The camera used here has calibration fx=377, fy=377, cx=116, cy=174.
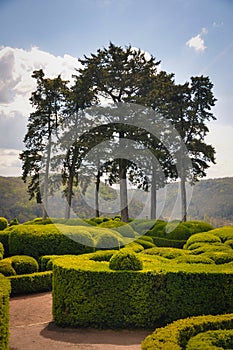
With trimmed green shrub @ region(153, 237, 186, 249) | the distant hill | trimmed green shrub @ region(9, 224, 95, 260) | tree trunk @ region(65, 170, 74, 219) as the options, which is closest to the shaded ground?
trimmed green shrub @ region(9, 224, 95, 260)

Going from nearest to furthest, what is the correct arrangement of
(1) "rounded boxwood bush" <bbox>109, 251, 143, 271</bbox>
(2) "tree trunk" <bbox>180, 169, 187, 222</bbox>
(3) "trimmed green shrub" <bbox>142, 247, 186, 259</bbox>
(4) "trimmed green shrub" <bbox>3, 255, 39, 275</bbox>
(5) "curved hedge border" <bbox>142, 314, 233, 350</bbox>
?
(5) "curved hedge border" <bbox>142, 314, 233, 350</bbox> → (1) "rounded boxwood bush" <bbox>109, 251, 143, 271</bbox> → (3) "trimmed green shrub" <bbox>142, 247, 186, 259</bbox> → (4) "trimmed green shrub" <bbox>3, 255, 39, 275</bbox> → (2) "tree trunk" <bbox>180, 169, 187, 222</bbox>

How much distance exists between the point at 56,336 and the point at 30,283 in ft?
15.5

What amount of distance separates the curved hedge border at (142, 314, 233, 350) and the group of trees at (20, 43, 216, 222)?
17835mm

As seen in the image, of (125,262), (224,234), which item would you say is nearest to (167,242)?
(224,234)

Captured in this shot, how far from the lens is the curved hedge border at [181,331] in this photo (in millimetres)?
5262

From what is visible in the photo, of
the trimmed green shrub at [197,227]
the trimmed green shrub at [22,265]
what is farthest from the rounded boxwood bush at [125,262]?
the trimmed green shrub at [197,227]

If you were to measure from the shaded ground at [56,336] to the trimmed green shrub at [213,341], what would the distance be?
199cm

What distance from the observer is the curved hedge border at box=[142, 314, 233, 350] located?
526 centimetres

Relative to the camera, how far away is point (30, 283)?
1236 centimetres

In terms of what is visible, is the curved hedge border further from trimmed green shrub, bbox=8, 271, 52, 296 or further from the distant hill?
the distant hill

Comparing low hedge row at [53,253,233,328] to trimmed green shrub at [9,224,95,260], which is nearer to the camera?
low hedge row at [53,253,233,328]

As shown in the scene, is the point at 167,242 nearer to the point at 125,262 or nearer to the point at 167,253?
the point at 167,253

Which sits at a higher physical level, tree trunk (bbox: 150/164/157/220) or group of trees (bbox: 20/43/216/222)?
group of trees (bbox: 20/43/216/222)

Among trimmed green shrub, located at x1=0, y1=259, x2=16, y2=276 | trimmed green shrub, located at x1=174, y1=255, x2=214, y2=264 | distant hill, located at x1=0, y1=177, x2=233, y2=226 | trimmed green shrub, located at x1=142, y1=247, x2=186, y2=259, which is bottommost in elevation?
trimmed green shrub, located at x1=0, y1=259, x2=16, y2=276
